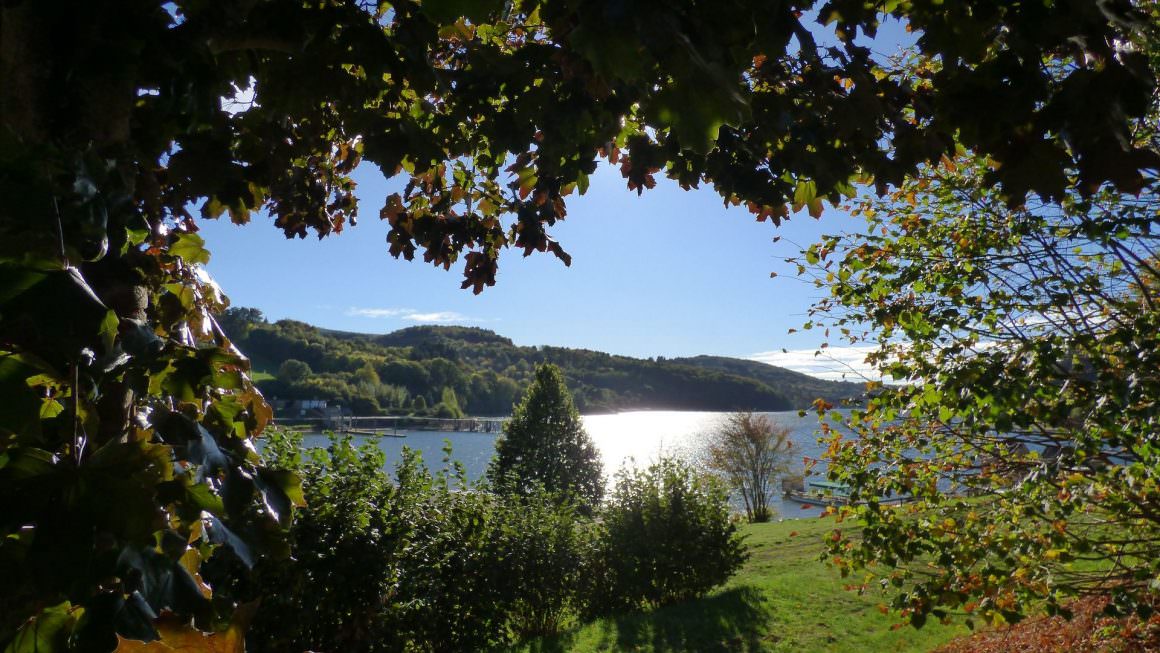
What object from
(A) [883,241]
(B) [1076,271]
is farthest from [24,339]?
(B) [1076,271]

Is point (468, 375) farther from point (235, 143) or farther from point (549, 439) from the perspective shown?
point (235, 143)

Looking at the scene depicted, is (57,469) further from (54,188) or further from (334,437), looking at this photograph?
(334,437)

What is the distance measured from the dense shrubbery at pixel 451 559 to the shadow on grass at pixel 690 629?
0.64 meters

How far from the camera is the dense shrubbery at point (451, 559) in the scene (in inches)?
211

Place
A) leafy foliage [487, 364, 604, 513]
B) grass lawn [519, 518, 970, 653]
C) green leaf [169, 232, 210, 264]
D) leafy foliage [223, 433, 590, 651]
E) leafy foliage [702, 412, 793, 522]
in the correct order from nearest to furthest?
green leaf [169, 232, 210, 264] → leafy foliage [223, 433, 590, 651] → grass lawn [519, 518, 970, 653] → leafy foliage [487, 364, 604, 513] → leafy foliage [702, 412, 793, 522]

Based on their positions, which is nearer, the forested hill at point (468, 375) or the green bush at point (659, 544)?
the green bush at point (659, 544)

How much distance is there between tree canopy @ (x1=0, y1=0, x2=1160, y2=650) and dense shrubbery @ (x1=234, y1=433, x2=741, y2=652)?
6.96 feet

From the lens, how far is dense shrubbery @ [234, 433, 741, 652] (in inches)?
211

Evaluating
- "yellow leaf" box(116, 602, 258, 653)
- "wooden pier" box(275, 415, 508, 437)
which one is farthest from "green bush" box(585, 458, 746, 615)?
"wooden pier" box(275, 415, 508, 437)

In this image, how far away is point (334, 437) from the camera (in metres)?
6.07

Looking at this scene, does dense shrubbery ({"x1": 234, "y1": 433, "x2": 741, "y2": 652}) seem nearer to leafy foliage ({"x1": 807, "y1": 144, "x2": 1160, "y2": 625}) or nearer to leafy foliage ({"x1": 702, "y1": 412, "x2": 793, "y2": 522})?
leafy foliage ({"x1": 807, "y1": 144, "x2": 1160, "y2": 625})

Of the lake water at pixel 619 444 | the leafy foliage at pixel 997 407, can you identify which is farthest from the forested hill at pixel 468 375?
the leafy foliage at pixel 997 407

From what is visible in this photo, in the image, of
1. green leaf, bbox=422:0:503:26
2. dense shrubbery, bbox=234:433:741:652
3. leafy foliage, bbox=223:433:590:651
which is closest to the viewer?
green leaf, bbox=422:0:503:26

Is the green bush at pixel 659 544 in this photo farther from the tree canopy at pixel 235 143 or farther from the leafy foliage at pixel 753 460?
the leafy foliage at pixel 753 460
